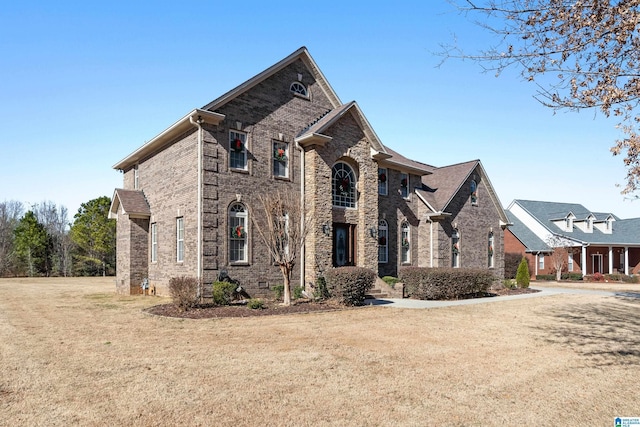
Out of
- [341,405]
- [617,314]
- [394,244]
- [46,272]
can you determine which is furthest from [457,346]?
[46,272]

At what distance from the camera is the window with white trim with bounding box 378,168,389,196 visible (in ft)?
75.0

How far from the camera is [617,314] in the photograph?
48.9 feet

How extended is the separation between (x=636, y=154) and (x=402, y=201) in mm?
16311

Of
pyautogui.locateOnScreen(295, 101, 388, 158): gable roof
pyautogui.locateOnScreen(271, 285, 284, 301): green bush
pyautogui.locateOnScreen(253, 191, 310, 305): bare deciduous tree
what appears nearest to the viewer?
pyautogui.locateOnScreen(253, 191, 310, 305): bare deciduous tree

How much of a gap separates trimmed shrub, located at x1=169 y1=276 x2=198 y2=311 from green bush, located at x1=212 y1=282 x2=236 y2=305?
1.05 meters

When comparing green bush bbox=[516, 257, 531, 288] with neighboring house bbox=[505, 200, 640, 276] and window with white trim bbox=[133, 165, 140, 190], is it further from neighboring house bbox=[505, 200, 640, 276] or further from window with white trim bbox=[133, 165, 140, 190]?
window with white trim bbox=[133, 165, 140, 190]

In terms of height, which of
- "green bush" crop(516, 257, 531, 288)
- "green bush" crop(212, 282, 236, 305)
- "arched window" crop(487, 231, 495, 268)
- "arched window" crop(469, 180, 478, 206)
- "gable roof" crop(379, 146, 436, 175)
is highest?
"gable roof" crop(379, 146, 436, 175)

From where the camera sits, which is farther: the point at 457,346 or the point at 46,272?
the point at 46,272

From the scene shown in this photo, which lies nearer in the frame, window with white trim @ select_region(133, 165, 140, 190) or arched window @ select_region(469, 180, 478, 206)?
window with white trim @ select_region(133, 165, 140, 190)

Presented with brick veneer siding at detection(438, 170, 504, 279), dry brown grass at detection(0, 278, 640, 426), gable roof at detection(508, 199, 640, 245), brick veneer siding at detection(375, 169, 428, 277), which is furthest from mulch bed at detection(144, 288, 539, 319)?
gable roof at detection(508, 199, 640, 245)

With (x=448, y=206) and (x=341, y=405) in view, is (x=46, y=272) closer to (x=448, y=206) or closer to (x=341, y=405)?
(x=448, y=206)

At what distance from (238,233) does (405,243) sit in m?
10.8

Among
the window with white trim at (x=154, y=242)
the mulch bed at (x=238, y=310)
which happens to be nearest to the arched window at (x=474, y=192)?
the mulch bed at (x=238, y=310)

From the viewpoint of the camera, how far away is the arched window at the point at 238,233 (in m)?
16.8
